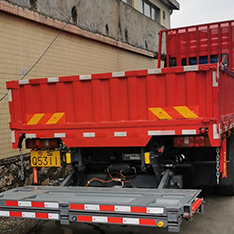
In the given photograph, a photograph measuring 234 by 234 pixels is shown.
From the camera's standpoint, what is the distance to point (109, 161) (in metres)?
5.41

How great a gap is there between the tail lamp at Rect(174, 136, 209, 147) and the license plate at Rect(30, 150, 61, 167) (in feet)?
6.00

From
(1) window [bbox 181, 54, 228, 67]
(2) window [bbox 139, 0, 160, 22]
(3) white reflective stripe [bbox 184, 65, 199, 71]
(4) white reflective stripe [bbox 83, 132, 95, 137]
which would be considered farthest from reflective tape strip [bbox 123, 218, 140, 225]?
(2) window [bbox 139, 0, 160, 22]

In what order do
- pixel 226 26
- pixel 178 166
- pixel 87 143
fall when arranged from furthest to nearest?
pixel 226 26
pixel 178 166
pixel 87 143

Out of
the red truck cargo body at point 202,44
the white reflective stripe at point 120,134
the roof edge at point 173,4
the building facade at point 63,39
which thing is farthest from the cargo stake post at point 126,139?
the roof edge at point 173,4

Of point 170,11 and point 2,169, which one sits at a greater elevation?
point 170,11

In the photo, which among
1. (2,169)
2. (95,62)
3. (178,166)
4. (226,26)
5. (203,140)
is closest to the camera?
(203,140)

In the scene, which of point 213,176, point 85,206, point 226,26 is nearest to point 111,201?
point 85,206

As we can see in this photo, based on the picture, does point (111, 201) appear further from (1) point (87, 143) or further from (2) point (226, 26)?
(2) point (226, 26)

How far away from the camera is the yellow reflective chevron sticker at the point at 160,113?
4.47 metres

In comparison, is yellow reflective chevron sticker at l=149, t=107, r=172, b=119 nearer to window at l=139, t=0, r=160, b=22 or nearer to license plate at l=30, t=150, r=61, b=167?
A: license plate at l=30, t=150, r=61, b=167

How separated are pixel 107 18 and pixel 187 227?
7921 mm

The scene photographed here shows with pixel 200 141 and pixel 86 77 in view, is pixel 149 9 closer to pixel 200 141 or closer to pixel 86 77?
pixel 86 77

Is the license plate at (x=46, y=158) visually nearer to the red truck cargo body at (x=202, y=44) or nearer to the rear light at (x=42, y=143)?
the rear light at (x=42, y=143)

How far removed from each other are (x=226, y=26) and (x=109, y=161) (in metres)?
4.51
